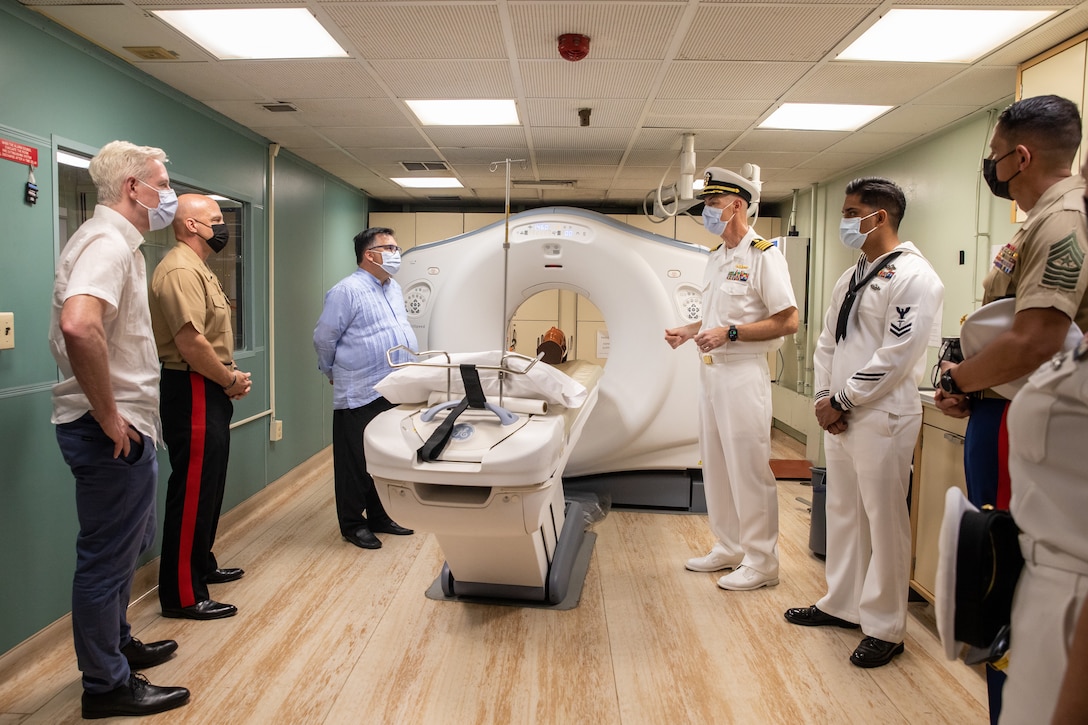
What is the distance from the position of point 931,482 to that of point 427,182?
399 cm

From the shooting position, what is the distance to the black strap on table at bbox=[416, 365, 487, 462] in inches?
72.0

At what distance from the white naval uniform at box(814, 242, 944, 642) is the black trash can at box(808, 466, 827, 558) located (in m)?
0.74

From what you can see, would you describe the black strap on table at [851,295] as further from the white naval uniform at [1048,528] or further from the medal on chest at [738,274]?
the white naval uniform at [1048,528]

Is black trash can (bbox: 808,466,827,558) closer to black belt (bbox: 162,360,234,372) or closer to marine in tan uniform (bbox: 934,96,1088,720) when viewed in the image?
marine in tan uniform (bbox: 934,96,1088,720)

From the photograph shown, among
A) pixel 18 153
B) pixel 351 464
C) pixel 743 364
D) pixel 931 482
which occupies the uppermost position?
pixel 18 153

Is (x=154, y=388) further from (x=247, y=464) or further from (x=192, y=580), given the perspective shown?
(x=247, y=464)

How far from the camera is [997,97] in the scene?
296cm

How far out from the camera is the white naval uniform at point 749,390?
2.54 metres

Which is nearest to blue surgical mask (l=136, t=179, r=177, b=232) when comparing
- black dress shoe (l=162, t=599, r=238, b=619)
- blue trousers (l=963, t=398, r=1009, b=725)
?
black dress shoe (l=162, t=599, r=238, b=619)

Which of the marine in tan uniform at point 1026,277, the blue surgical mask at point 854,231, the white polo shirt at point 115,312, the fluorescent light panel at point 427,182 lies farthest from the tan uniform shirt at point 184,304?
the fluorescent light panel at point 427,182

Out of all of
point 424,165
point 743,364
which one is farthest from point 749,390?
point 424,165

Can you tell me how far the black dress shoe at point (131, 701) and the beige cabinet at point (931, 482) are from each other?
2.24 meters

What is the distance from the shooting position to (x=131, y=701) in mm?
1769

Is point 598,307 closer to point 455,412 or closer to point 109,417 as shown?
point 455,412
